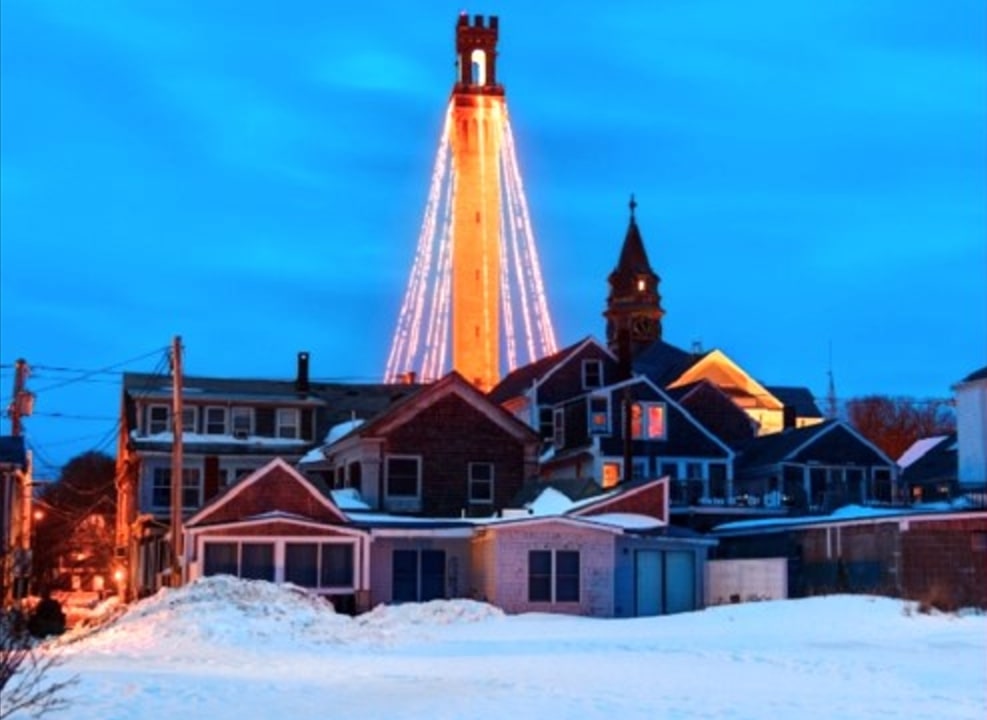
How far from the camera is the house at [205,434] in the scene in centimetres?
6181

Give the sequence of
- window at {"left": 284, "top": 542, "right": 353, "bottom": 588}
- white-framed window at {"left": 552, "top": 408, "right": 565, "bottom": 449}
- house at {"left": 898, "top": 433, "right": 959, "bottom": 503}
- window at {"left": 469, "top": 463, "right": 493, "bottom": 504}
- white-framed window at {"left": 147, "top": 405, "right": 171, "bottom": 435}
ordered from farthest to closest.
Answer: house at {"left": 898, "top": 433, "right": 959, "bottom": 503}
white-framed window at {"left": 147, "top": 405, "right": 171, "bottom": 435}
white-framed window at {"left": 552, "top": 408, "right": 565, "bottom": 449}
window at {"left": 469, "top": 463, "right": 493, "bottom": 504}
window at {"left": 284, "top": 542, "right": 353, "bottom": 588}

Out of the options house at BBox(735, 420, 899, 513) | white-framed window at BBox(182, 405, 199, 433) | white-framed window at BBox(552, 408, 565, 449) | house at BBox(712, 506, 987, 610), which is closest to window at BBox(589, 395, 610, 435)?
white-framed window at BBox(552, 408, 565, 449)

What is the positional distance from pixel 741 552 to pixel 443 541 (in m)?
11.6

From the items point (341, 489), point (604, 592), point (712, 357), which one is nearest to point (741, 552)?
point (604, 592)

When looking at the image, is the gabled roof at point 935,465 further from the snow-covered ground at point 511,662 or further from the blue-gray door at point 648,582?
the snow-covered ground at point 511,662

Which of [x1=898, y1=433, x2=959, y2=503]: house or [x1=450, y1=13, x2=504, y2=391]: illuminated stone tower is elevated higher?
[x1=450, y1=13, x2=504, y2=391]: illuminated stone tower

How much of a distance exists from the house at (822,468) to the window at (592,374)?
7368mm

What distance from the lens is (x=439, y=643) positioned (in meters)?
31.7

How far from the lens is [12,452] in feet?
163

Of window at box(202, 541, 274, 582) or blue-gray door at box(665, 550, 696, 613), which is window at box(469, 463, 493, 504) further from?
window at box(202, 541, 274, 582)

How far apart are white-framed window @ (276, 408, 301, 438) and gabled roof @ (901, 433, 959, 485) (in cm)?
2761

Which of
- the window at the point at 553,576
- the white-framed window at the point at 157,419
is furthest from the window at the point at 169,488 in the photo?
the window at the point at 553,576

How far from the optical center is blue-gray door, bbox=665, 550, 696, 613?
4675 cm

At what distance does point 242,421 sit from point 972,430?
3013cm
